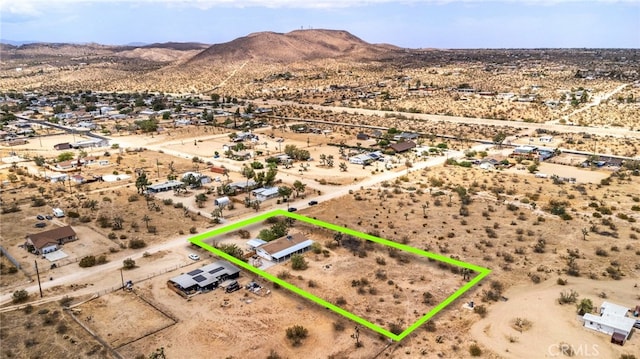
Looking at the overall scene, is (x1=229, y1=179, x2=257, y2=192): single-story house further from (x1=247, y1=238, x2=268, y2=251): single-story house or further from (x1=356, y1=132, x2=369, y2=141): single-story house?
(x1=356, y1=132, x2=369, y2=141): single-story house

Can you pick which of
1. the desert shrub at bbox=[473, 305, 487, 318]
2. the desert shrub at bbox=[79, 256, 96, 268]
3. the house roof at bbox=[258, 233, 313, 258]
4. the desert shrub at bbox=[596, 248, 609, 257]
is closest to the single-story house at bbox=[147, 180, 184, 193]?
the desert shrub at bbox=[79, 256, 96, 268]

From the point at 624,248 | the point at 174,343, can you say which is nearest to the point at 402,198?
the point at 624,248

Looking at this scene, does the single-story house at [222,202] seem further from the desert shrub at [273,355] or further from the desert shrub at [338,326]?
the desert shrub at [273,355]

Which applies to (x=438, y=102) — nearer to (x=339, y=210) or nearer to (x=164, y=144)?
(x=164, y=144)

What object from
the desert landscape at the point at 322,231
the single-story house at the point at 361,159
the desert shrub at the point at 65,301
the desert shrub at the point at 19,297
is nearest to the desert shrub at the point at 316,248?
the desert landscape at the point at 322,231

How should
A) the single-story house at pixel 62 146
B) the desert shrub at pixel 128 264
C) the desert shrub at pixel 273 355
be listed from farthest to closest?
the single-story house at pixel 62 146
the desert shrub at pixel 128 264
the desert shrub at pixel 273 355
